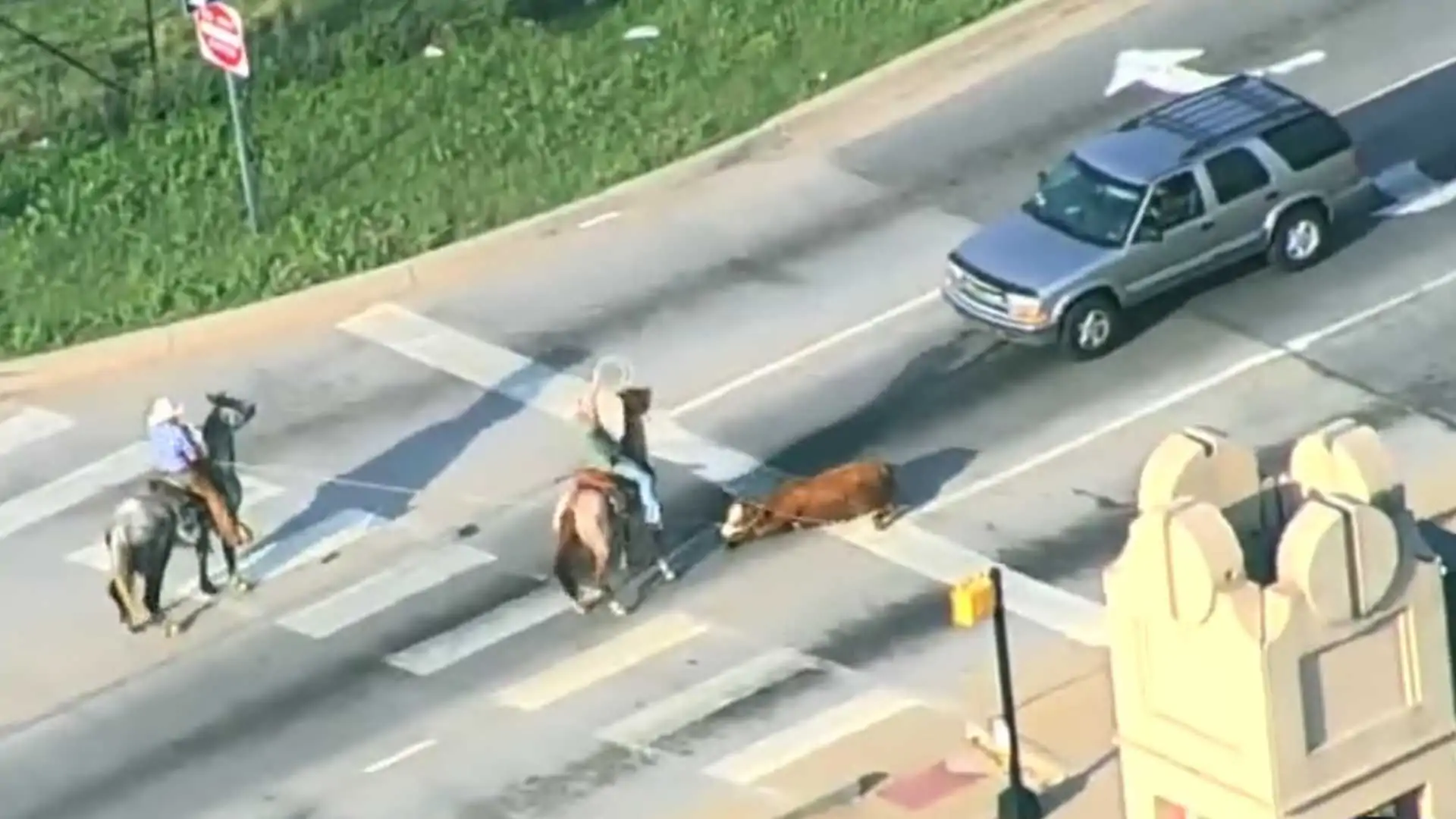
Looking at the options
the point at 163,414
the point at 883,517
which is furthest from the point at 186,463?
the point at 883,517

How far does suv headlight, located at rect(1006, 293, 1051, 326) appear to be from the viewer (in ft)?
110

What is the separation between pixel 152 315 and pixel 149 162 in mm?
3301

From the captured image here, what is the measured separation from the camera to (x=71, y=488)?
34344 mm

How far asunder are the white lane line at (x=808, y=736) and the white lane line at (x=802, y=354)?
5210mm

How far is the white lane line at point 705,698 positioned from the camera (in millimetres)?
29422

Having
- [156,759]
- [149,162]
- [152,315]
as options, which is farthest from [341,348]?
[156,759]

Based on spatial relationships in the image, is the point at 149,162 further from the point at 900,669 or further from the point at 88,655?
the point at 900,669

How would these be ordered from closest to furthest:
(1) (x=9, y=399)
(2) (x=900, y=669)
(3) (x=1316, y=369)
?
(2) (x=900, y=669) < (3) (x=1316, y=369) < (1) (x=9, y=399)

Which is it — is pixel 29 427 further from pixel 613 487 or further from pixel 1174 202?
pixel 1174 202

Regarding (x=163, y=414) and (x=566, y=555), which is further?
(x=163, y=414)

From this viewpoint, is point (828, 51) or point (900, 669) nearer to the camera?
point (900, 669)

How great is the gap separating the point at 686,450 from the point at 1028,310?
2930mm

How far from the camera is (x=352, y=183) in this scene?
38.8 m

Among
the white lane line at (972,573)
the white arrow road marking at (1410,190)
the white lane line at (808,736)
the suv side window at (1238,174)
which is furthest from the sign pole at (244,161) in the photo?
the white arrow road marking at (1410,190)
